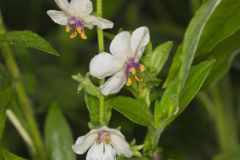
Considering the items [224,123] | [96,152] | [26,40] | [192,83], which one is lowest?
[224,123]

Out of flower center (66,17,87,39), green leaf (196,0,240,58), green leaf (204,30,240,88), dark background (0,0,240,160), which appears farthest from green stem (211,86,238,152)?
flower center (66,17,87,39)

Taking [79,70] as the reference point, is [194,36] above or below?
above

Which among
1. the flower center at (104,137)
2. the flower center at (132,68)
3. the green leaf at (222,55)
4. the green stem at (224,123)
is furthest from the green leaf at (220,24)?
the green stem at (224,123)

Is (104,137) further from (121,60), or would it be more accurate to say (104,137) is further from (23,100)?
(23,100)

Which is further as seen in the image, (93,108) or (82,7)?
(93,108)

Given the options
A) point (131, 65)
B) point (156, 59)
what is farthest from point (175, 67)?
point (131, 65)

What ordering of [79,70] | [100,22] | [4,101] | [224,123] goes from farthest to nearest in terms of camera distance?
[79,70] < [224,123] < [4,101] < [100,22]

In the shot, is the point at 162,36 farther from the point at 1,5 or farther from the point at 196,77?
the point at 196,77

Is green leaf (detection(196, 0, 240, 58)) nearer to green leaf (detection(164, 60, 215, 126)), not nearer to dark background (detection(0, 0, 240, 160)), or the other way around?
green leaf (detection(164, 60, 215, 126))
